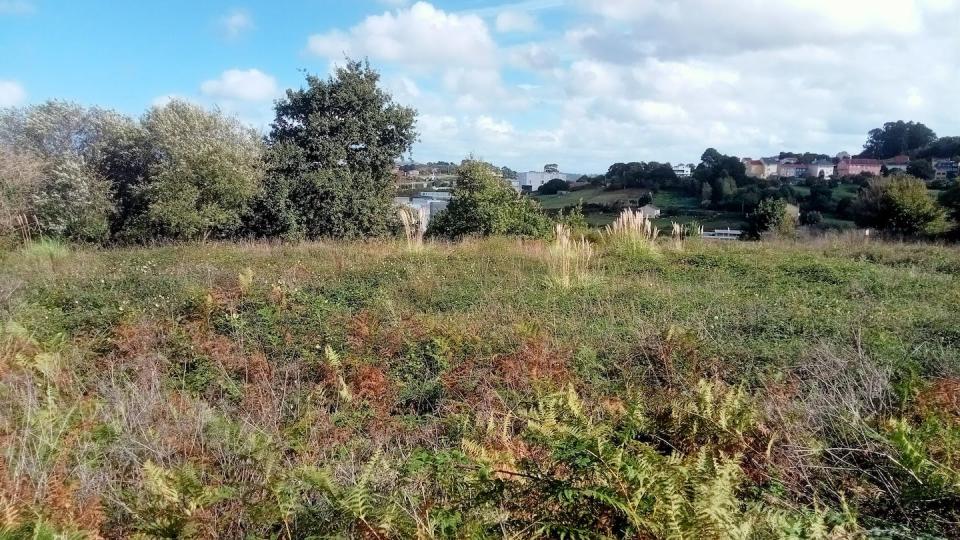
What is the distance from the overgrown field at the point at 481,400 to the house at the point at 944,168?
3386cm

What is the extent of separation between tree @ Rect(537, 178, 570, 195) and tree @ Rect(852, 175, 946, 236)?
24711 millimetres

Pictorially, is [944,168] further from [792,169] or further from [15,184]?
[15,184]

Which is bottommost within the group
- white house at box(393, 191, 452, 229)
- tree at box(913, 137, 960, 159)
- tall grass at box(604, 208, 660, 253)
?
tall grass at box(604, 208, 660, 253)

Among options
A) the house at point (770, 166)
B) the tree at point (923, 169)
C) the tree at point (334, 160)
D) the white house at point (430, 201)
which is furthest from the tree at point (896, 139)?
the tree at point (334, 160)

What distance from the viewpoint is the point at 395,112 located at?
18078mm

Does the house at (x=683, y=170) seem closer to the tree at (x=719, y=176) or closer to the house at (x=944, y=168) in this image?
the tree at (x=719, y=176)

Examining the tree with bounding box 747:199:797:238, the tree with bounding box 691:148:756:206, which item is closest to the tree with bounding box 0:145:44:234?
the tree with bounding box 747:199:797:238

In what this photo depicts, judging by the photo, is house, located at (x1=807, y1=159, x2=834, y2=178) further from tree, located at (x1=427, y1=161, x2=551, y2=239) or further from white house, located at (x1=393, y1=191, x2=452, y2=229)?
tree, located at (x1=427, y1=161, x2=551, y2=239)

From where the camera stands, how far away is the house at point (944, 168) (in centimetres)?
3728

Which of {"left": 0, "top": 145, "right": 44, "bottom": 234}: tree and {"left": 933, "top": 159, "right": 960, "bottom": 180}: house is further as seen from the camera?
{"left": 933, "top": 159, "right": 960, "bottom": 180}: house

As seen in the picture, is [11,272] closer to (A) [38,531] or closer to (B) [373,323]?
(B) [373,323]

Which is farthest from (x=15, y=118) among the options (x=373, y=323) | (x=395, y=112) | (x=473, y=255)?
(x=373, y=323)

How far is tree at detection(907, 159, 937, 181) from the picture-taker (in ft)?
126

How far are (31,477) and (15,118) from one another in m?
17.1
